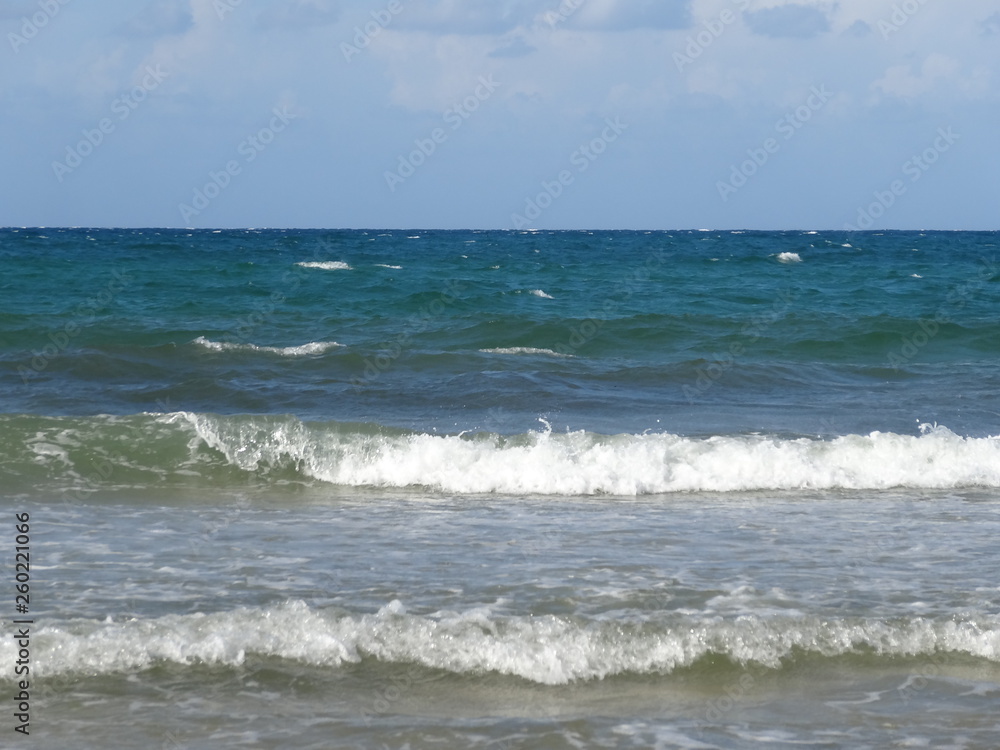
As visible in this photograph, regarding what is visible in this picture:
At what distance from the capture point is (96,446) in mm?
10609

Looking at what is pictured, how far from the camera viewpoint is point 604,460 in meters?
10.0

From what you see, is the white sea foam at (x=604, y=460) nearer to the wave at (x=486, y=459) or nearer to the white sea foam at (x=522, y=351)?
the wave at (x=486, y=459)

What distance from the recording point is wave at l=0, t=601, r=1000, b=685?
515 centimetres

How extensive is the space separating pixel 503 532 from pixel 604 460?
8.07 feet

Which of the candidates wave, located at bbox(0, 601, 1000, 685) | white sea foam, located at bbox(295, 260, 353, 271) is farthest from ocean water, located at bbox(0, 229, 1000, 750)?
white sea foam, located at bbox(295, 260, 353, 271)

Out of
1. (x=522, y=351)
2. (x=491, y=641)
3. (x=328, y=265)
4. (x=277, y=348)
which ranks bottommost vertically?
(x=491, y=641)

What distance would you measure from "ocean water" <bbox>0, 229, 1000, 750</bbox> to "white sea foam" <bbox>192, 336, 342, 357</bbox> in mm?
94

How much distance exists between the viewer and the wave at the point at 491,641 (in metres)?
5.15

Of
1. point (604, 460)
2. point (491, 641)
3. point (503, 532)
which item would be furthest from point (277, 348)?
point (491, 641)

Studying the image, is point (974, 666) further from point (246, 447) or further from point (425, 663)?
point (246, 447)

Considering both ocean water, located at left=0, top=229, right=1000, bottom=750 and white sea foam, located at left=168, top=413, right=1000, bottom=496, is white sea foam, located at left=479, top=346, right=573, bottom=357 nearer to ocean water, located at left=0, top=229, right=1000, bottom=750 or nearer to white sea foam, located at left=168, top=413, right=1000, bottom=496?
ocean water, located at left=0, top=229, right=1000, bottom=750

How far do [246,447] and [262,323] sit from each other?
11.0m

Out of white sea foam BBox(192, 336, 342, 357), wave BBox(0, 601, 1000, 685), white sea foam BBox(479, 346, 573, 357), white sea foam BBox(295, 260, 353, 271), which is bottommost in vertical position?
A: wave BBox(0, 601, 1000, 685)

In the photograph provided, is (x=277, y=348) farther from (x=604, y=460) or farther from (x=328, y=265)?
(x=328, y=265)
